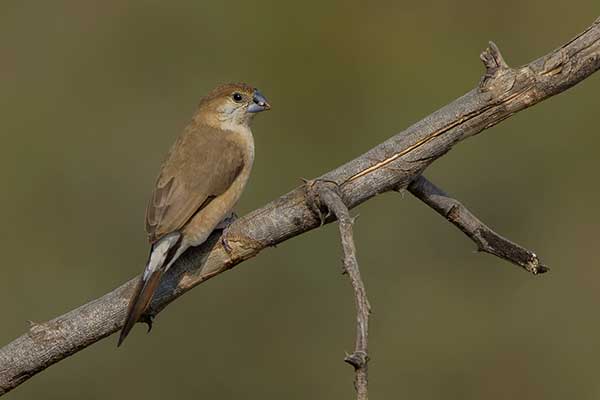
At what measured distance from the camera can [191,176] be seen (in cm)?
547

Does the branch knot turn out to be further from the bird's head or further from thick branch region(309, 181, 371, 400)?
the bird's head

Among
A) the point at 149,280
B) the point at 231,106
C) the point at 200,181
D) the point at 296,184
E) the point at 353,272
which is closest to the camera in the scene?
the point at 353,272

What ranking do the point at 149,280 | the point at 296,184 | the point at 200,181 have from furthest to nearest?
the point at 296,184 < the point at 200,181 < the point at 149,280

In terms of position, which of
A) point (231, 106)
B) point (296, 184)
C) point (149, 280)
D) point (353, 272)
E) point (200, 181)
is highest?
point (296, 184)

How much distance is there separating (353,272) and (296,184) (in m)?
4.87

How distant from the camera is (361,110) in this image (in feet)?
31.7

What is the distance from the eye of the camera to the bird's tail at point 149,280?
14.8ft

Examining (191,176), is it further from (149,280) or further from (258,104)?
(149,280)

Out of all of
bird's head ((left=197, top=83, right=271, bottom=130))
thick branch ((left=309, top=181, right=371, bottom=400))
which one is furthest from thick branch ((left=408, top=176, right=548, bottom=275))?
bird's head ((left=197, top=83, right=271, bottom=130))

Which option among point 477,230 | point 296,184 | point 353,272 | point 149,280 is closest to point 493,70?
point 477,230

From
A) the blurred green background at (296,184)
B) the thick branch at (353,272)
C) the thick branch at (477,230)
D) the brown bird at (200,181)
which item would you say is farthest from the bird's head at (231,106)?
the blurred green background at (296,184)

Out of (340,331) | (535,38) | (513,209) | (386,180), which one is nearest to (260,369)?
(340,331)

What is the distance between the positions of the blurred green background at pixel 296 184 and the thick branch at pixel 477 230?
2.93 meters

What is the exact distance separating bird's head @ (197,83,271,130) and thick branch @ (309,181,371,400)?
5.63 feet
